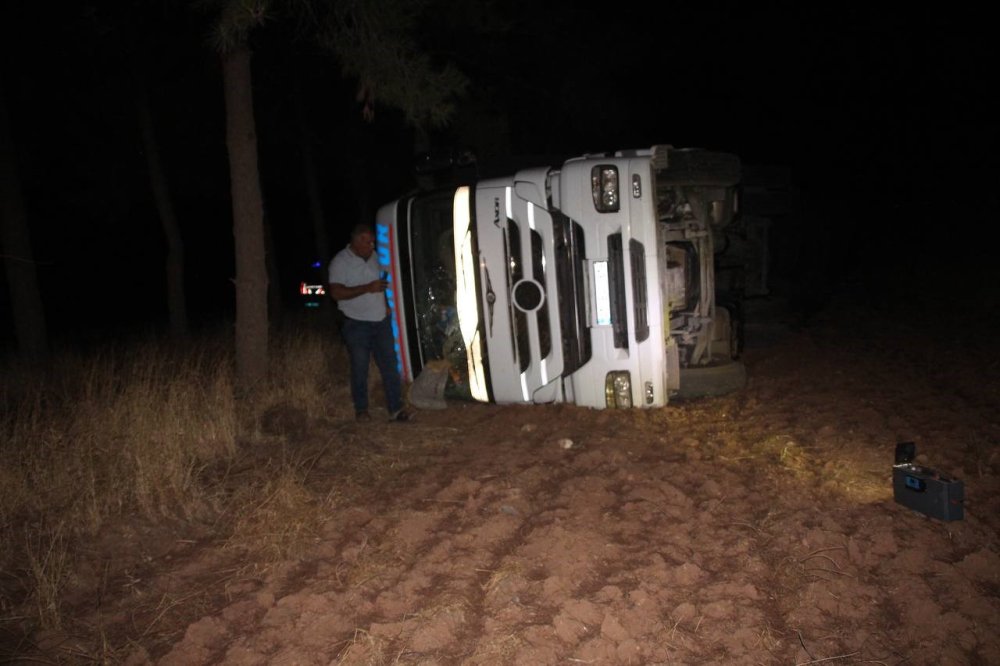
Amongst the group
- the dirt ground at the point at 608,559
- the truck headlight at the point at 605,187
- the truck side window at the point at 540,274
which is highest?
the truck headlight at the point at 605,187

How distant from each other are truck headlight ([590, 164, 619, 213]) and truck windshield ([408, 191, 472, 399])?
1422 millimetres

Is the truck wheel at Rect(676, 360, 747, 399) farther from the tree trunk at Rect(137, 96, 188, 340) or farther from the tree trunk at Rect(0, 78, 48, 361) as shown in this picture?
the tree trunk at Rect(137, 96, 188, 340)

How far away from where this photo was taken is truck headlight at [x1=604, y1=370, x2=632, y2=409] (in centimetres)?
615

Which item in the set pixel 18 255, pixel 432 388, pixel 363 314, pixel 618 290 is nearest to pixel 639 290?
pixel 618 290

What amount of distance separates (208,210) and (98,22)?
24427mm

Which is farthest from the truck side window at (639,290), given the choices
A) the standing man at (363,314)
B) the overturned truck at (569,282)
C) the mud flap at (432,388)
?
the standing man at (363,314)

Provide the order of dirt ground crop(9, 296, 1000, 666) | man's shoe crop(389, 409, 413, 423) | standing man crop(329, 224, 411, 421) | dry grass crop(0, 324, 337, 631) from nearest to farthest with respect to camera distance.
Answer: dirt ground crop(9, 296, 1000, 666), dry grass crop(0, 324, 337, 631), standing man crop(329, 224, 411, 421), man's shoe crop(389, 409, 413, 423)

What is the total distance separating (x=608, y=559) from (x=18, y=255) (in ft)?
27.6

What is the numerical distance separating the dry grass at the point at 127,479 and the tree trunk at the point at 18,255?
3.03 meters

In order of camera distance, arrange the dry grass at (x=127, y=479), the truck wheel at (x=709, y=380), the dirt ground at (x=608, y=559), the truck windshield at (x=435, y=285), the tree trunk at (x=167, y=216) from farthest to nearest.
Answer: the tree trunk at (x=167, y=216) → the truck windshield at (x=435, y=285) → the truck wheel at (x=709, y=380) → the dry grass at (x=127, y=479) → the dirt ground at (x=608, y=559)

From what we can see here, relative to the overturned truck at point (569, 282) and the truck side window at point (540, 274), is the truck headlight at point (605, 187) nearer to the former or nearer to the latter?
the overturned truck at point (569, 282)

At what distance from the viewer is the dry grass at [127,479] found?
400cm

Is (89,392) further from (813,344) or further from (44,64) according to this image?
(813,344)

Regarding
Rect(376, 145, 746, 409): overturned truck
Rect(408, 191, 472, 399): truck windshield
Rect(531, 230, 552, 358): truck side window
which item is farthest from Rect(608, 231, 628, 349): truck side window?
Rect(408, 191, 472, 399): truck windshield
